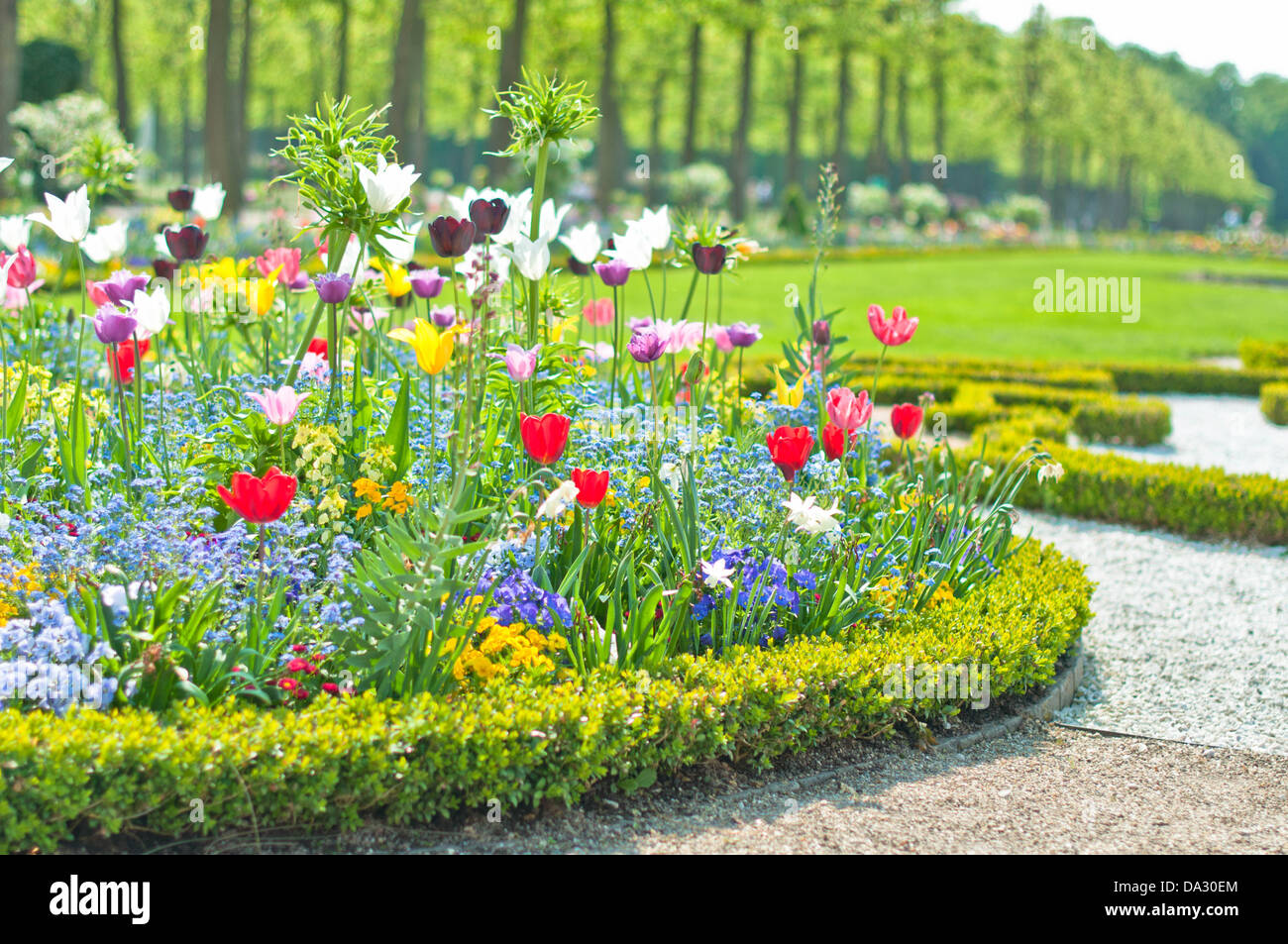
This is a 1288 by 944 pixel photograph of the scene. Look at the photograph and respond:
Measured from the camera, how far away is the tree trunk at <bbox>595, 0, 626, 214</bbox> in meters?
25.7

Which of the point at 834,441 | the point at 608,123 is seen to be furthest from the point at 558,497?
the point at 608,123

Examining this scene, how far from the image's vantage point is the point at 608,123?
96.5 feet

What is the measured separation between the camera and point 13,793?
3012 millimetres

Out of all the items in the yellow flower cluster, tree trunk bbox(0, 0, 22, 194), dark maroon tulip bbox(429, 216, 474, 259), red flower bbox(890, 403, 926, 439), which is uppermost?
tree trunk bbox(0, 0, 22, 194)

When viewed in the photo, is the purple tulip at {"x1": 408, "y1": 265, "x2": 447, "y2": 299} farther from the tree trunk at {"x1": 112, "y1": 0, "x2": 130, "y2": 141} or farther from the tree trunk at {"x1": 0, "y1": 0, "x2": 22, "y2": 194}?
the tree trunk at {"x1": 112, "y1": 0, "x2": 130, "y2": 141}

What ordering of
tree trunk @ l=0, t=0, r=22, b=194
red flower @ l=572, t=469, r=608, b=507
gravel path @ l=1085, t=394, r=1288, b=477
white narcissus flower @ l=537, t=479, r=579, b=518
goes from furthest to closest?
tree trunk @ l=0, t=0, r=22, b=194, gravel path @ l=1085, t=394, r=1288, b=477, red flower @ l=572, t=469, r=608, b=507, white narcissus flower @ l=537, t=479, r=579, b=518

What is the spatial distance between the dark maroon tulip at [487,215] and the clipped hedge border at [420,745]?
1.74 meters

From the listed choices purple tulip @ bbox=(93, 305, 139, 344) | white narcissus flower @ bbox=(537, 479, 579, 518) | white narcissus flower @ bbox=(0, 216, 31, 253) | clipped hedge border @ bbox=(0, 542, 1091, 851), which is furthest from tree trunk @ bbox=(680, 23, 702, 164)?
white narcissus flower @ bbox=(537, 479, 579, 518)

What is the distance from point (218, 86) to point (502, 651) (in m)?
16.9

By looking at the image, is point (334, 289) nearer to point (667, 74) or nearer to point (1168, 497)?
point (1168, 497)

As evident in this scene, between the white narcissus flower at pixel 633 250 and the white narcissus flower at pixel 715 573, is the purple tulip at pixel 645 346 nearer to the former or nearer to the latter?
the white narcissus flower at pixel 633 250

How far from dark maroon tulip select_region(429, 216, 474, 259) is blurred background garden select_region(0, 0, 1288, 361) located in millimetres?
2285

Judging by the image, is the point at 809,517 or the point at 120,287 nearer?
the point at 809,517
